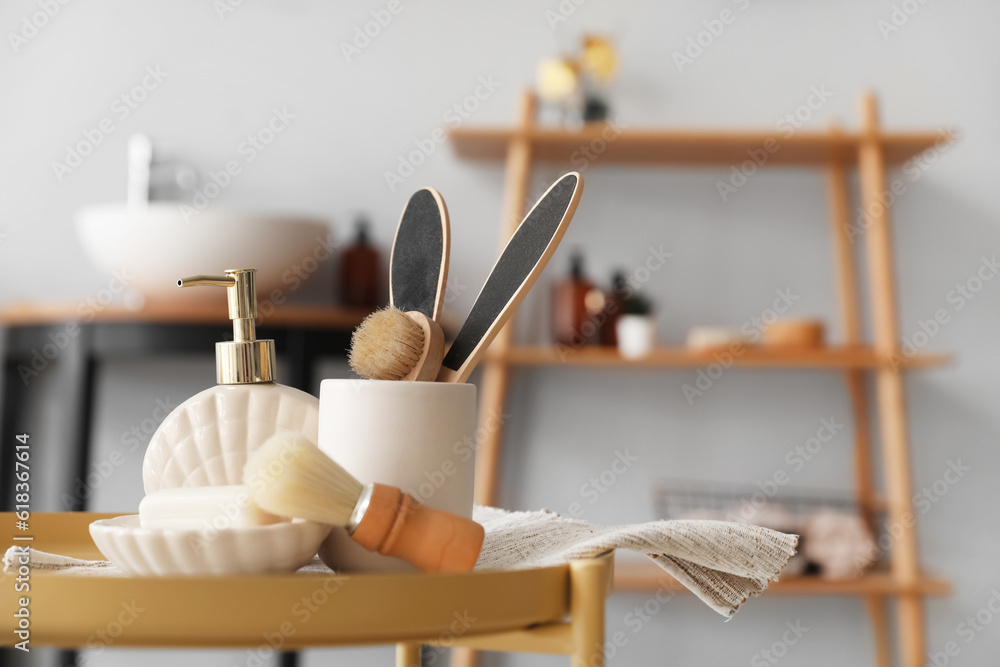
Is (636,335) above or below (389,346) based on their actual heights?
above

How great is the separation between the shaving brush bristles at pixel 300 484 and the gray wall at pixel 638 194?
1.40m

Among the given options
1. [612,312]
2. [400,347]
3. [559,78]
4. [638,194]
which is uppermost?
[559,78]

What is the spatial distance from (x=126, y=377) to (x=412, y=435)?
1.50 metres

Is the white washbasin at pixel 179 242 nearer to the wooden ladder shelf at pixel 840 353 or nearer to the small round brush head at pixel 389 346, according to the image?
the wooden ladder shelf at pixel 840 353

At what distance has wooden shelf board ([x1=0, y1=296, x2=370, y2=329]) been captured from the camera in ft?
4.61

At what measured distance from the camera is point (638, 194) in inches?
70.2

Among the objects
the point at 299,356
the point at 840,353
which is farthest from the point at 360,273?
the point at 840,353

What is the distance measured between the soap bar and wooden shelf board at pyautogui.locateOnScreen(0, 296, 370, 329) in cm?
103

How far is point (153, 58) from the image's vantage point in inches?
70.1

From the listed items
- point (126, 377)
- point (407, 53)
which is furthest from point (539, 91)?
point (126, 377)

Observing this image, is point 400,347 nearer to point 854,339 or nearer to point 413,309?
point 413,309

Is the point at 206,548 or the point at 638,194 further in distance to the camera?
the point at 638,194

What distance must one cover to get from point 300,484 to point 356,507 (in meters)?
0.03

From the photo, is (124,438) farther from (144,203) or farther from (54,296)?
(144,203)
